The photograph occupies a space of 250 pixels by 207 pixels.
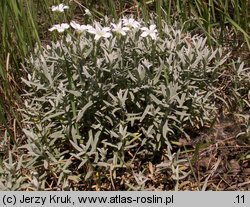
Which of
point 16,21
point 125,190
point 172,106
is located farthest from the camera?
point 16,21

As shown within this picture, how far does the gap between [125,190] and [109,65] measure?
1.88 ft

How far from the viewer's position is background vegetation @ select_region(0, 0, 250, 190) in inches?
81.9

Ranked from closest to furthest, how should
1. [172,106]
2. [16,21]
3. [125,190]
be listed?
[125,190] → [172,106] → [16,21]

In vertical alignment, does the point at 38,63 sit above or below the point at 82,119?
above

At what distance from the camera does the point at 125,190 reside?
2084 millimetres

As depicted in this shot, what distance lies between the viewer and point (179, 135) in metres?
2.32

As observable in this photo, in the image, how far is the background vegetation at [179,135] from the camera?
6.82 ft

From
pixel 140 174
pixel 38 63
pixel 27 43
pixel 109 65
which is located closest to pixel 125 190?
pixel 140 174

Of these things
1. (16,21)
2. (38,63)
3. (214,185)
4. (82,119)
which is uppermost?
(16,21)

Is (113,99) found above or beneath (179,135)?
above

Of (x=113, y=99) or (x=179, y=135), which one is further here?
(x=179, y=135)

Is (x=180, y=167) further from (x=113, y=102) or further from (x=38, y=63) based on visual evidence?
(x=38, y=63)
